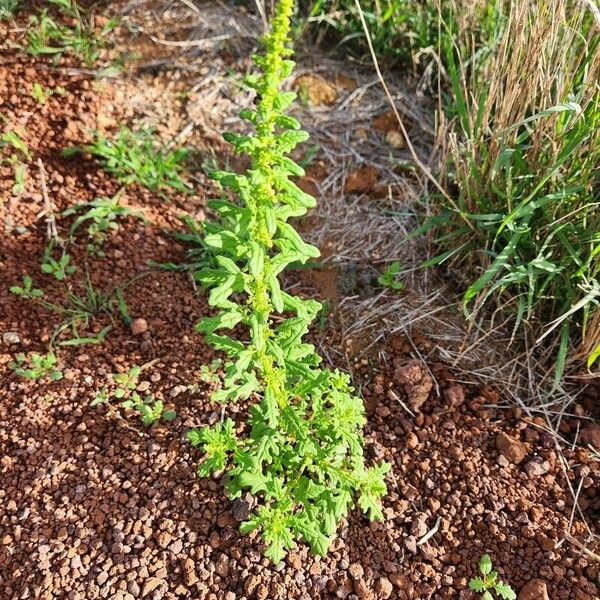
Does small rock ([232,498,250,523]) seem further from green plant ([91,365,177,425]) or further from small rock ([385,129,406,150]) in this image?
small rock ([385,129,406,150])

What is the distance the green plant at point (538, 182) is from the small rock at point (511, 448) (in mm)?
283

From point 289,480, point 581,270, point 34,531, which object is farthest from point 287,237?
point 34,531

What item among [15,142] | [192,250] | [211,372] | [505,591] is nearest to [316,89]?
[192,250]

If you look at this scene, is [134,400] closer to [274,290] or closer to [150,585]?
[150,585]

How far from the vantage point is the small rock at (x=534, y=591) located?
1948 millimetres

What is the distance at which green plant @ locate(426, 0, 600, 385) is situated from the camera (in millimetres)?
2184

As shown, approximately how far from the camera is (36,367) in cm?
234

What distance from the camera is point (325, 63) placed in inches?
134

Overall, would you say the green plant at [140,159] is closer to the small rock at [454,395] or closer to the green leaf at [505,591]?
the small rock at [454,395]

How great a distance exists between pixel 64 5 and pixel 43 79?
49cm

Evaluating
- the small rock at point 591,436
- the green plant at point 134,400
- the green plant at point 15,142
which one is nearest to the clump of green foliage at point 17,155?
the green plant at point 15,142

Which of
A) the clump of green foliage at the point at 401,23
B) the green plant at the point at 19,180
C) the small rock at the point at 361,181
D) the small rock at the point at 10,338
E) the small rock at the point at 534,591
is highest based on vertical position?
the clump of green foliage at the point at 401,23

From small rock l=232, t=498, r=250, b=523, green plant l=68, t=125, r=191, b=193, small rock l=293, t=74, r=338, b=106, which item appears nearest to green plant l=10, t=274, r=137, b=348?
green plant l=68, t=125, r=191, b=193

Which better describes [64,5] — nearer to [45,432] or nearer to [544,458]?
[45,432]
